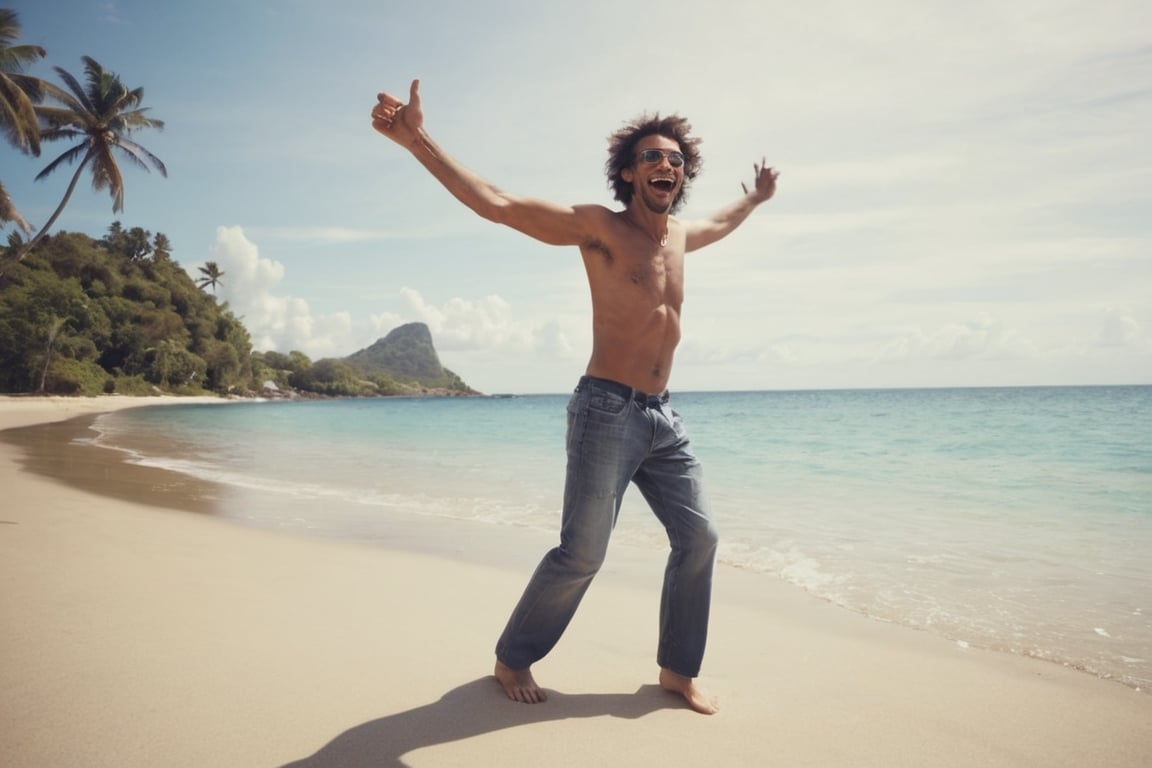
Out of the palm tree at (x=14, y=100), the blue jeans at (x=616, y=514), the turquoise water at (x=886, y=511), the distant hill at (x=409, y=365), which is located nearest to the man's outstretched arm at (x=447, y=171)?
the blue jeans at (x=616, y=514)

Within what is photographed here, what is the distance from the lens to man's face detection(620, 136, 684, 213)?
2.89 meters

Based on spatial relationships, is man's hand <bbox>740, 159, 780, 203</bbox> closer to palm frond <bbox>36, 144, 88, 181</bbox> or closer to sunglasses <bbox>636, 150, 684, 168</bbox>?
sunglasses <bbox>636, 150, 684, 168</bbox>

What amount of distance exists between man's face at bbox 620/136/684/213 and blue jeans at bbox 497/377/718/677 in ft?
2.80

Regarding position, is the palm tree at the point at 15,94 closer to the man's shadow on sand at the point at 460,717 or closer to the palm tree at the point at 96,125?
the palm tree at the point at 96,125

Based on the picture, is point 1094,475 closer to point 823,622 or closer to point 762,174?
point 823,622

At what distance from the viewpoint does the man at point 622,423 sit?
266 centimetres

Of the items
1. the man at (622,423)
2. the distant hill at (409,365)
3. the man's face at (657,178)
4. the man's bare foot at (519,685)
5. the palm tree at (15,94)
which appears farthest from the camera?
the distant hill at (409,365)

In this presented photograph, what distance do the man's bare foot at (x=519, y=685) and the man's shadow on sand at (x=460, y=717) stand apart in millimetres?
30

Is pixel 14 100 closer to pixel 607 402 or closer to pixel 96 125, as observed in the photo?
pixel 96 125

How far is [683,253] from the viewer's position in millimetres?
3104

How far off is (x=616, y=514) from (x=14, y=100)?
96.4 ft

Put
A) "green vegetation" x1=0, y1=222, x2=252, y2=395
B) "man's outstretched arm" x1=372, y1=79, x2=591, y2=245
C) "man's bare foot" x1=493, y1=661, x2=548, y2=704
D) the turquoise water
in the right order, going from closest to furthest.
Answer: "man's outstretched arm" x1=372, y1=79, x2=591, y2=245
"man's bare foot" x1=493, y1=661, x2=548, y2=704
the turquoise water
"green vegetation" x1=0, y1=222, x2=252, y2=395

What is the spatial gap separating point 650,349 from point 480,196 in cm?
93

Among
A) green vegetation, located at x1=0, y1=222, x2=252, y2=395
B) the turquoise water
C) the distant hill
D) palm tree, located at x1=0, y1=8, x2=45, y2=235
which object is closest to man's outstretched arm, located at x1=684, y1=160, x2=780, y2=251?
the turquoise water
